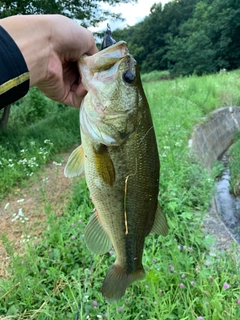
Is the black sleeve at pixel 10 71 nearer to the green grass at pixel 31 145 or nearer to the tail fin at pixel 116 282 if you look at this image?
the tail fin at pixel 116 282

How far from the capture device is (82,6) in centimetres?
830

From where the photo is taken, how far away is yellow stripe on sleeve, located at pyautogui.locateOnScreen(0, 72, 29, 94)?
4.01ft

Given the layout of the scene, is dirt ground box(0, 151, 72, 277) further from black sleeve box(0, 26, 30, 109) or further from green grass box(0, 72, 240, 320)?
black sleeve box(0, 26, 30, 109)

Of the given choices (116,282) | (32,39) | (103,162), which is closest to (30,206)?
(116,282)

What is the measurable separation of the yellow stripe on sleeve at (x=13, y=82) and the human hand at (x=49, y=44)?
0.13 meters

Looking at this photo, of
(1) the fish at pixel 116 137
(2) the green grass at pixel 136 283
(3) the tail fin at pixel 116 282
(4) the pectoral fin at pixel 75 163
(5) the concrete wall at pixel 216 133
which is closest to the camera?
(1) the fish at pixel 116 137

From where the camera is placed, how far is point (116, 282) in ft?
5.53

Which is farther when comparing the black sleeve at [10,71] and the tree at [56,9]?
the tree at [56,9]

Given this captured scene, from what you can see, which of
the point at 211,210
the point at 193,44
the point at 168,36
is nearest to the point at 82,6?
the point at 211,210

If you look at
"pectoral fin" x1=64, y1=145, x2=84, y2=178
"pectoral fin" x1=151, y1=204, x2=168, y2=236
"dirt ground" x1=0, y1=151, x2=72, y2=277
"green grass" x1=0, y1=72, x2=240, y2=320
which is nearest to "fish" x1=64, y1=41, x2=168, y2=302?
"pectoral fin" x1=64, y1=145, x2=84, y2=178

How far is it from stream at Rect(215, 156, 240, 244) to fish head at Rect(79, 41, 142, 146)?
13.0 feet

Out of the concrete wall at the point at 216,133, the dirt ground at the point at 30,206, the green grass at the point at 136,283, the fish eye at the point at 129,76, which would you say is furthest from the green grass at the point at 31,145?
the fish eye at the point at 129,76

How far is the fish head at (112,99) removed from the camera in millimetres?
1440

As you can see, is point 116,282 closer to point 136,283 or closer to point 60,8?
point 136,283
